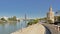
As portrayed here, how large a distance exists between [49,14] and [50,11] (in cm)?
155

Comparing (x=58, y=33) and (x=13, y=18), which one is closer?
(x=58, y=33)

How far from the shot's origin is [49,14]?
8475cm

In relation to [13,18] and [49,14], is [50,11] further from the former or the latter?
[13,18]

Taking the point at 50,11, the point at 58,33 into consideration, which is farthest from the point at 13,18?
the point at 58,33

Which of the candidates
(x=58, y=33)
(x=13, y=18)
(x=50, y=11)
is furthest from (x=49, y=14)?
(x=13, y=18)

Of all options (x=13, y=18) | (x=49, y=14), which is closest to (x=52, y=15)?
(x=49, y=14)

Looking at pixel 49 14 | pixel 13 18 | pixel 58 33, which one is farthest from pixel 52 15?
pixel 13 18

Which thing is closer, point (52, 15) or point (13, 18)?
point (52, 15)

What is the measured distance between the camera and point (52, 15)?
3278 inches

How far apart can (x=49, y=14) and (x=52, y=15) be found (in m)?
2.02

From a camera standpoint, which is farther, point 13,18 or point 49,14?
point 13,18

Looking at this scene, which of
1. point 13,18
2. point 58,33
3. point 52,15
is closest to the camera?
point 58,33

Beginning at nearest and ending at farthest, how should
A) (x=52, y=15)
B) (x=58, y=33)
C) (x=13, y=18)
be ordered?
1. (x=58, y=33)
2. (x=52, y=15)
3. (x=13, y=18)

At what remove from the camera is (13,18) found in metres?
198
